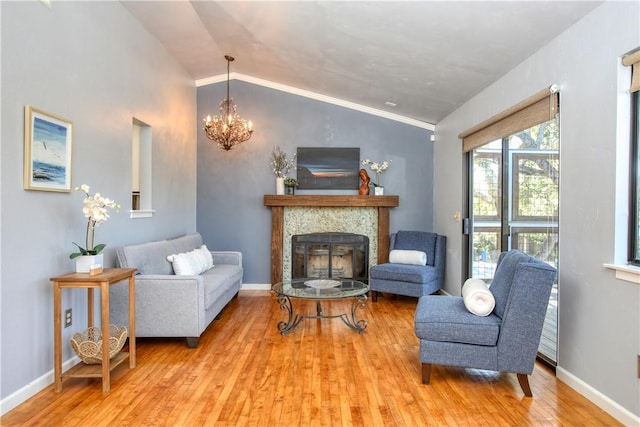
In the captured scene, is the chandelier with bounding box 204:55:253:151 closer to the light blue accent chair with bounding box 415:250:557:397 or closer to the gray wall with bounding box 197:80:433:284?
the gray wall with bounding box 197:80:433:284

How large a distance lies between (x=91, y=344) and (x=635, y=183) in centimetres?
364

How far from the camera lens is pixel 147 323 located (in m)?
3.30

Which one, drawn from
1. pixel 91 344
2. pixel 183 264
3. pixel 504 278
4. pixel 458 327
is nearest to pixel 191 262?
pixel 183 264

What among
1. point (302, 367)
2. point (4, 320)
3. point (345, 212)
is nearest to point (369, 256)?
point (345, 212)

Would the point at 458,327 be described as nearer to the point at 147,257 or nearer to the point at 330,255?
the point at 147,257

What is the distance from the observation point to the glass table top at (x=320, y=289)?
3662 millimetres

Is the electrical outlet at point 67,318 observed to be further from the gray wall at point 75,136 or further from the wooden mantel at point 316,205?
the wooden mantel at point 316,205

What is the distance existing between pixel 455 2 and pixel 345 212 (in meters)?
3.53

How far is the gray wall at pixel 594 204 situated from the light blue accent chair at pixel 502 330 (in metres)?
0.32

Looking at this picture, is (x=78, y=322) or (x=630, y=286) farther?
(x=78, y=322)

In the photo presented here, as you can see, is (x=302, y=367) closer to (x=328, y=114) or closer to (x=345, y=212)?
(x=345, y=212)

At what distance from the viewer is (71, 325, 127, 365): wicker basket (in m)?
2.63

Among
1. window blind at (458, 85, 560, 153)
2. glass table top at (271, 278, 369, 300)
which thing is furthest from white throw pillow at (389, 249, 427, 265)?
window blind at (458, 85, 560, 153)

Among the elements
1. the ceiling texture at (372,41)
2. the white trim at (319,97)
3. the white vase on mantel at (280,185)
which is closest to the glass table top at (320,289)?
the white vase on mantel at (280,185)
